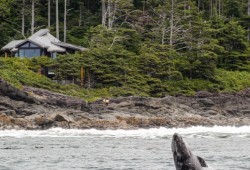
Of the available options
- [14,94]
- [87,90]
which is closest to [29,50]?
[87,90]

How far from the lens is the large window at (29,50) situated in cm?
5650

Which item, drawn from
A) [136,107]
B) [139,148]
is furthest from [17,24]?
[139,148]

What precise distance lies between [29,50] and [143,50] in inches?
466

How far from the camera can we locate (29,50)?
5678 cm

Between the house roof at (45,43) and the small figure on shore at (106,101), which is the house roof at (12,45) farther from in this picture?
the small figure on shore at (106,101)

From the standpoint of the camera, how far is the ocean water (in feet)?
65.5

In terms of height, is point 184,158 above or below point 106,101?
above

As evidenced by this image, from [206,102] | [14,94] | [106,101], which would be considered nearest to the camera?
[14,94]

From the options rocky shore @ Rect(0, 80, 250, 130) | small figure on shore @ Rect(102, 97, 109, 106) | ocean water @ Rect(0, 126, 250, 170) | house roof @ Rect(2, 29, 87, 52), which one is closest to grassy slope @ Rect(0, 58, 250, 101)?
small figure on shore @ Rect(102, 97, 109, 106)

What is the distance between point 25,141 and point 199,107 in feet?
65.0

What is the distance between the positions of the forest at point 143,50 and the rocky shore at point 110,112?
3.84 meters

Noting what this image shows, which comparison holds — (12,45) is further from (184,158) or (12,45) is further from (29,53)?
(184,158)

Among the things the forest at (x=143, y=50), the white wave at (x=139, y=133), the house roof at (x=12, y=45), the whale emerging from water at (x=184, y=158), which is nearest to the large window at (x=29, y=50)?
the house roof at (x=12, y=45)

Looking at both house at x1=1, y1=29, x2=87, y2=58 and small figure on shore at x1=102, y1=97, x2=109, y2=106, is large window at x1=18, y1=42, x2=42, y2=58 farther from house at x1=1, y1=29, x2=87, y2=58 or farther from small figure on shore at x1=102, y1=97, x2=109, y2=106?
small figure on shore at x1=102, y1=97, x2=109, y2=106
